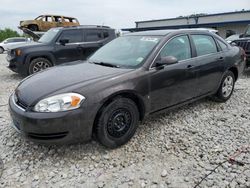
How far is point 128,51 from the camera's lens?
4.00 m

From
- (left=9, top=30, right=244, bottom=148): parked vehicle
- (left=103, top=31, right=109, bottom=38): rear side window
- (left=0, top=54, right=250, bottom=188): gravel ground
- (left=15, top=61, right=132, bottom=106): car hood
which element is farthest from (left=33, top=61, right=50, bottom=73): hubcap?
(left=15, top=61, right=132, bottom=106): car hood

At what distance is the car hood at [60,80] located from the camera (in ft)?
9.93

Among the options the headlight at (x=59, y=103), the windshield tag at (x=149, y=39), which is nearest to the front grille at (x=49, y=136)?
the headlight at (x=59, y=103)

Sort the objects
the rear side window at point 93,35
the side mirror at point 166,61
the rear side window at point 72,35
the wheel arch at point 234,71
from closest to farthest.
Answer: the side mirror at point 166,61 < the wheel arch at point 234,71 < the rear side window at point 72,35 < the rear side window at point 93,35

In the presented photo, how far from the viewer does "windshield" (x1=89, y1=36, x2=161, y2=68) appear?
12.2 ft

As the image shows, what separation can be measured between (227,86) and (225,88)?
85 mm

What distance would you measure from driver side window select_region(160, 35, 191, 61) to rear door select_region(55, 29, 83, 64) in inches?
203

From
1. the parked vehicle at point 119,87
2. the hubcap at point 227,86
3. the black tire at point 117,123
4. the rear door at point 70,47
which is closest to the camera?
the parked vehicle at point 119,87

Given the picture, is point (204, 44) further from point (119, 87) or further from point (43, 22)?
point (43, 22)

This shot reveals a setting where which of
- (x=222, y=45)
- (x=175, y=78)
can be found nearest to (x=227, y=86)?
(x=222, y=45)

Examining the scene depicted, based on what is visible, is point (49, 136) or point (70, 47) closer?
point (49, 136)

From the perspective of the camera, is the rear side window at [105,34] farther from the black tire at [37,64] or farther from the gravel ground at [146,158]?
the gravel ground at [146,158]

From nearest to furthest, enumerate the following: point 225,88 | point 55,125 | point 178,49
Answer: point 55,125 → point 178,49 → point 225,88

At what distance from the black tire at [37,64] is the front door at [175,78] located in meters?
5.33
